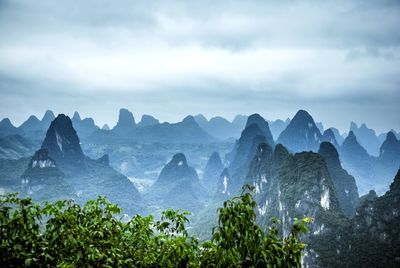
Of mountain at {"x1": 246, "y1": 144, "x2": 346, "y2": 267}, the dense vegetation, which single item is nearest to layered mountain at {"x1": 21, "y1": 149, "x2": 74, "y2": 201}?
mountain at {"x1": 246, "y1": 144, "x2": 346, "y2": 267}

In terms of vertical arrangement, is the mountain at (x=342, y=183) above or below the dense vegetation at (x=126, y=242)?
above

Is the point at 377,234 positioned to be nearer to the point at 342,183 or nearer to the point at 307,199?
the point at 307,199

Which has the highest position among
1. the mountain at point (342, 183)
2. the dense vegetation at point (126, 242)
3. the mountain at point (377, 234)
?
the mountain at point (342, 183)

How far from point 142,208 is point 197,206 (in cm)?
2820

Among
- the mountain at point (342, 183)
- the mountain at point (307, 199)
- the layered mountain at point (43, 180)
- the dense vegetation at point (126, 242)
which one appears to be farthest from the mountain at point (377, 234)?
the layered mountain at point (43, 180)

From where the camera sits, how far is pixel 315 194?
7769cm

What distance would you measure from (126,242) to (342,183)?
129m

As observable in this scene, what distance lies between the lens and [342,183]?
127 m

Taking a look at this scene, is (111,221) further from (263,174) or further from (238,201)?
(263,174)

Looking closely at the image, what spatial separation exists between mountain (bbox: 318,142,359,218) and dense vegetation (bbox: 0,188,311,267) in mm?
114853

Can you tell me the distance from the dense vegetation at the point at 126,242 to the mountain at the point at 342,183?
377 feet

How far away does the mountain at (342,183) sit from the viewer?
118 meters

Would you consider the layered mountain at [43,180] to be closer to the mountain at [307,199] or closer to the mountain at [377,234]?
the mountain at [307,199]

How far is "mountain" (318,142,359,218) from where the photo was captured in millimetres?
117688
